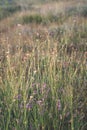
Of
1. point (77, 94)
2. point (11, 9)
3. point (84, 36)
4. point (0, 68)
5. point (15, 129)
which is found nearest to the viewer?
point (15, 129)

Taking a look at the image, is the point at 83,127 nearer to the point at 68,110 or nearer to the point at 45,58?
the point at 68,110

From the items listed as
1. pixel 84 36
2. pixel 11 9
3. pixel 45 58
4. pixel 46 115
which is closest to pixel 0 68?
pixel 45 58

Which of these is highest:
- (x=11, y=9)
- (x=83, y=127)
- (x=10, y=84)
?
(x=10, y=84)

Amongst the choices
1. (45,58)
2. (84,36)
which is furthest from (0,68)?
(84,36)

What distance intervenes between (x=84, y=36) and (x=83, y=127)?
3.71 meters

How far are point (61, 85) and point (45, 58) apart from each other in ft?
3.02

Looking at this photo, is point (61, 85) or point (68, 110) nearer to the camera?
point (68, 110)

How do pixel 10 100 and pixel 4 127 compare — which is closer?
pixel 4 127

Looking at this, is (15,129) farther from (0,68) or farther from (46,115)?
(0,68)

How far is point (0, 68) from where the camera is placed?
4652 mm

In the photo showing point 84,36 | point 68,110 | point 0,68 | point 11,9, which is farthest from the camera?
point 11,9

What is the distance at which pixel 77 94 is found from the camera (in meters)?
3.98

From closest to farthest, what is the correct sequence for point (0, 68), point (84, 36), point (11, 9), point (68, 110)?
1. point (68, 110)
2. point (0, 68)
3. point (84, 36)
4. point (11, 9)

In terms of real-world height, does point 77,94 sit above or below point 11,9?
above
